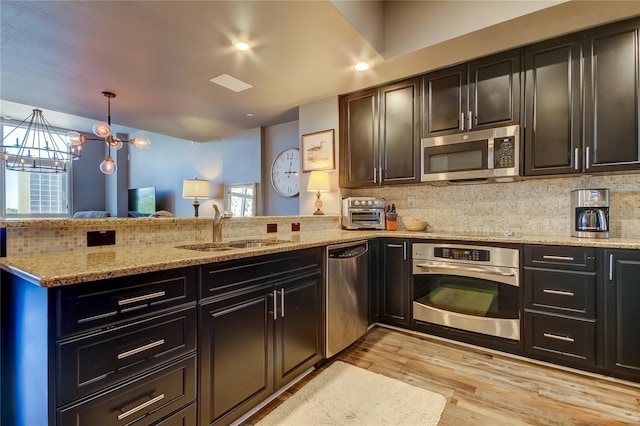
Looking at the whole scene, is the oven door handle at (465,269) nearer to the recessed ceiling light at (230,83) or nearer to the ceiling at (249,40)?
the ceiling at (249,40)

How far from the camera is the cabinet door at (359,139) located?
3.24 meters

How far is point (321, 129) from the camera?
11.8 ft

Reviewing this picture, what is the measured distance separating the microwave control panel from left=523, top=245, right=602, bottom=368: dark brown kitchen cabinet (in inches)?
27.8

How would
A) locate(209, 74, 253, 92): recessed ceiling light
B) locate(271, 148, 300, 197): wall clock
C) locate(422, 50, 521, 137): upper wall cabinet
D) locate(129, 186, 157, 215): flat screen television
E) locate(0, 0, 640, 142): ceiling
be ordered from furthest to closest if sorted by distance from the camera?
locate(129, 186, 157, 215): flat screen television
locate(271, 148, 300, 197): wall clock
locate(209, 74, 253, 92): recessed ceiling light
locate(422, 50, 521, 137): upper wall cabinet
locate(0, 0, 640, 142): ceiling

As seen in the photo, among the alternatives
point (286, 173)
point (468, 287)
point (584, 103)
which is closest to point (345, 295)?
point (468, 287)

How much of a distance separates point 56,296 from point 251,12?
76.2 inches

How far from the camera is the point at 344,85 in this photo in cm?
317

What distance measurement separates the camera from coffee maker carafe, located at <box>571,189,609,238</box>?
217 cm

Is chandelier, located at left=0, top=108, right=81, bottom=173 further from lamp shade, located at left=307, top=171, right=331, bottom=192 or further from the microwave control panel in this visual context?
the microwave control panel

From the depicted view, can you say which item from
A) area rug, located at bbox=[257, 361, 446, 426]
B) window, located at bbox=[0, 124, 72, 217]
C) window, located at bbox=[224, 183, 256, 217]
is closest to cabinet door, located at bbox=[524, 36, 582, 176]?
area rug, located at bbox=[257, 361, 446, 426]

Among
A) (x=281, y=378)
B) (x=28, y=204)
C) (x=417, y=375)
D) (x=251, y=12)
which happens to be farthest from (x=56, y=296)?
(x=28, y=204)

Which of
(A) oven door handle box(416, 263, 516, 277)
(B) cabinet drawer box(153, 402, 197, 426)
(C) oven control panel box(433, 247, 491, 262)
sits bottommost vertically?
(B) cabinet drawer box(153, 402, 197, 426)

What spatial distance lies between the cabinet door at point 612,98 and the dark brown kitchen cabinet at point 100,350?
2866 mm

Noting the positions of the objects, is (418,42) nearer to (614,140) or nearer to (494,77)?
(494,77)
